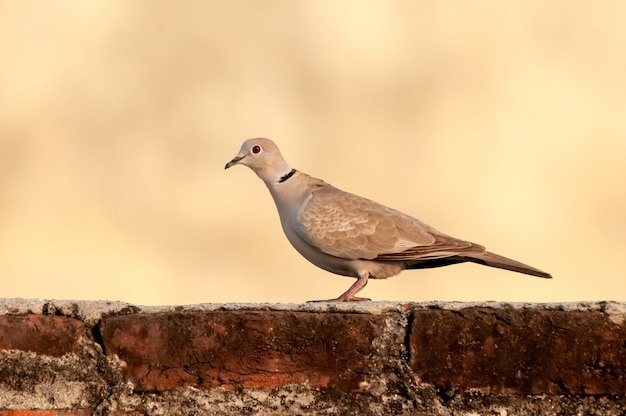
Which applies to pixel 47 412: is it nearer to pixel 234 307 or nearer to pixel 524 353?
pixel 234 307

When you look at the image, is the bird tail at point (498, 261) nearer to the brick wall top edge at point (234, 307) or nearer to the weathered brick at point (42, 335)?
the brick wall top edge at point (234, 307)

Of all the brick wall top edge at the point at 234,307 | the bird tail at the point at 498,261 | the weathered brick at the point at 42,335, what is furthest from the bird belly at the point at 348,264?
the weathered brick at the point at 42,335

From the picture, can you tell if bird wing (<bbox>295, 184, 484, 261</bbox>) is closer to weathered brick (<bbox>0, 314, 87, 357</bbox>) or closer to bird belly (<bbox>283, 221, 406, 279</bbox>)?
bird belly (<bbox>283, 221, 406, 279</bbox>)

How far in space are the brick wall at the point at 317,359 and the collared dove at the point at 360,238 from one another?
2.44 meters

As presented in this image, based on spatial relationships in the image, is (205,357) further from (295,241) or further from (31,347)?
(295,241)

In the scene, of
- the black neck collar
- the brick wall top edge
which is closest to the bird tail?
the black neck collar

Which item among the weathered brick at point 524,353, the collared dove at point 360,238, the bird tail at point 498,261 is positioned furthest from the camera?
the collared dove at point 360,238

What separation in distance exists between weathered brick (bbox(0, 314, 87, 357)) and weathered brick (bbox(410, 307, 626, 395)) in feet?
2.95

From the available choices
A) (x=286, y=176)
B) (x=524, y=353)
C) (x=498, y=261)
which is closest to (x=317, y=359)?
(x=524, y=353)

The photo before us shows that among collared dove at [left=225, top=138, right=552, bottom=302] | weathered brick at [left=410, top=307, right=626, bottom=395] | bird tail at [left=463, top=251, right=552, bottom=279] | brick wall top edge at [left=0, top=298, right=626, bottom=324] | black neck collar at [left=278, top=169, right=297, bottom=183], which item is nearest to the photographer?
weathered brick at [left=410, top=307, right=626, bottom=395]

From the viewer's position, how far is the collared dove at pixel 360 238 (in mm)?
5191

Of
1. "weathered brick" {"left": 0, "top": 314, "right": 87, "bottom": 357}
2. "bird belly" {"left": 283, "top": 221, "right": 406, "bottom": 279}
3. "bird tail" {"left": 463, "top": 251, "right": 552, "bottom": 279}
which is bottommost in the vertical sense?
"weathered brick" {"left": 0, "top": 314, "right": 87, "bottom": 357}

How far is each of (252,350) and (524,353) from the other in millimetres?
692

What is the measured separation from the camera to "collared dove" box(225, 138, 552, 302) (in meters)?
5.19
